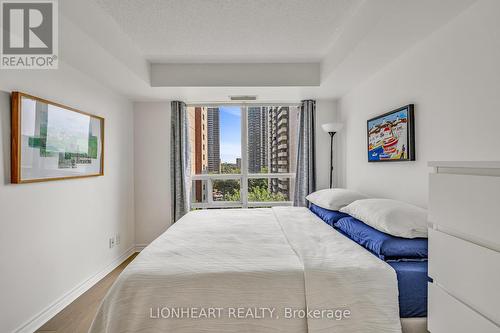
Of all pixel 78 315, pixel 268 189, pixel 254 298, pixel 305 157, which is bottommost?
pixel 78 315

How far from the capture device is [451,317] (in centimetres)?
119

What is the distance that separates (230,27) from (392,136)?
1833 mm

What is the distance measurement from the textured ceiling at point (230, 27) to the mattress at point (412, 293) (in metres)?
2.00

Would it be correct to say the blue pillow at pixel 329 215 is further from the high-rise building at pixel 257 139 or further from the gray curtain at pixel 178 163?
the gray curtain at pixel 178 163

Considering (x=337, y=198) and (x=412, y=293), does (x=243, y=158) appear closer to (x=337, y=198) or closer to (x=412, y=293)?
(x=337, y=198)

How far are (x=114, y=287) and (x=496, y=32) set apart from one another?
8.57ft

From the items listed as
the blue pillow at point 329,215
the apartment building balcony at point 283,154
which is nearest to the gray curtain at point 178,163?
the apartment building balcony at point 283,154

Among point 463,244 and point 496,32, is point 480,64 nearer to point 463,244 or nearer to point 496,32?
point 496,32

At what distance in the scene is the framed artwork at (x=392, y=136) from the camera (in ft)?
7.50

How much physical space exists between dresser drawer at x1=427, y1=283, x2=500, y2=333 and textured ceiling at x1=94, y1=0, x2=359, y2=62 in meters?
2.09

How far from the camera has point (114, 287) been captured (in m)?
1.48

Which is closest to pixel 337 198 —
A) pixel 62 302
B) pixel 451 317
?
pixel 451 317

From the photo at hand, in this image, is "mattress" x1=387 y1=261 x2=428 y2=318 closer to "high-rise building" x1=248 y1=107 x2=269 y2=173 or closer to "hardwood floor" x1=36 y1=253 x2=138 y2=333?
"hardwood floor" x1=36 y1=253 x2=138 y2=333

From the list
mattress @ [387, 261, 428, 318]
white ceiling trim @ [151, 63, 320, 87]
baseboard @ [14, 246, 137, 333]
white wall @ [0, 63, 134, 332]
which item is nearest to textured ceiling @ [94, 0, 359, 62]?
white ceiling trim @ [151, 63, 320, 87]
